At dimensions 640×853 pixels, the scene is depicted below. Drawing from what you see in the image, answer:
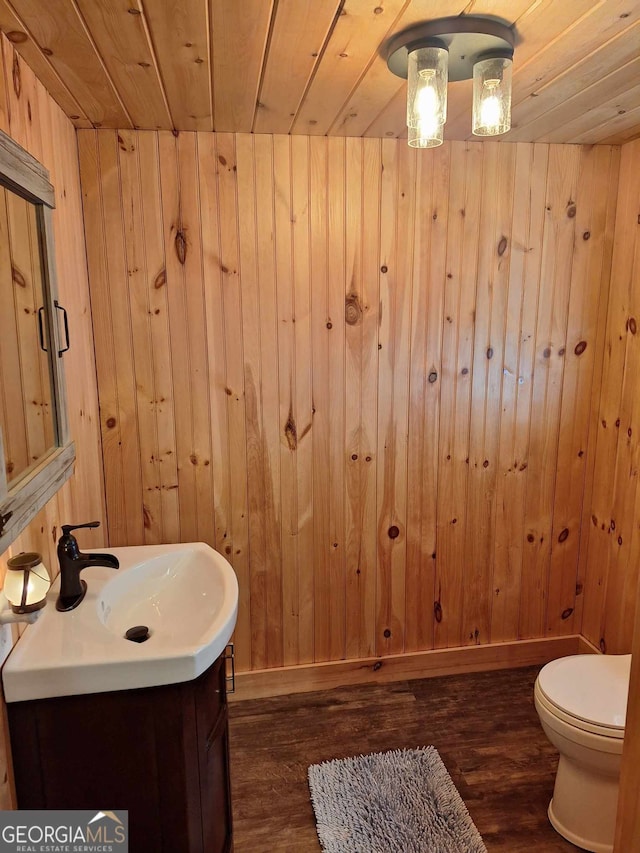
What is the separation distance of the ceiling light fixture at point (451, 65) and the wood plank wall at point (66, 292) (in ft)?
3.19

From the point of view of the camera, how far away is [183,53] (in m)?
1.49

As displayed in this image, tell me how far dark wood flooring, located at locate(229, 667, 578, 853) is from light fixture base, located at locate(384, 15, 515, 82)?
7.60ft

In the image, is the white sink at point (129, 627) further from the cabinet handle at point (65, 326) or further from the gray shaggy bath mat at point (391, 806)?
the gray shaggy bath mat at point (391, 806)

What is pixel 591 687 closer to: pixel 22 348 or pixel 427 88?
pixel 427 88

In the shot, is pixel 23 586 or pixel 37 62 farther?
pixel 37 62

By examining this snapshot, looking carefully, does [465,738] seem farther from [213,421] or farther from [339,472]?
[213,421]

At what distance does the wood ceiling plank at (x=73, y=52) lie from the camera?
1.28m

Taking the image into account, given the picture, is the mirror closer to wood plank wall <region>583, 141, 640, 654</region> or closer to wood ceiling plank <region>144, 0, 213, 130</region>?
wood ceiling plank <region>144, 0, 213, 130</region>

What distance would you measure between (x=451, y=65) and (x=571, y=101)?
565 millimetres

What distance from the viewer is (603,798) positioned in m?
1.81

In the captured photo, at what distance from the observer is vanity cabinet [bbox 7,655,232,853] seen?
1.35 meters

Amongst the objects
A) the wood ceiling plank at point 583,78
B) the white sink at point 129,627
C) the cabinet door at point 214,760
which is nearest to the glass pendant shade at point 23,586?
the white sink at point 129,627

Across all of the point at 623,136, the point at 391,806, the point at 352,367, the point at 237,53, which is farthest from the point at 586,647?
the point at 237,53

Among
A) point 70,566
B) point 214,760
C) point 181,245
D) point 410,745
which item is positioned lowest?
point 410,745
